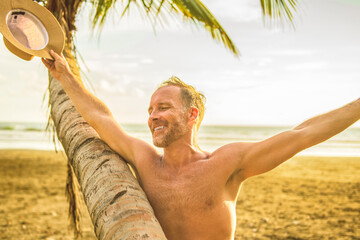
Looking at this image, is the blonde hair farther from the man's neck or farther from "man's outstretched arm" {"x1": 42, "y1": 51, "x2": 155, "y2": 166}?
"man's outstretched arm" {"x1": 42, "y1": 51, "x2": 155, "y2": 166}

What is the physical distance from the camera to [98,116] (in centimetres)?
225

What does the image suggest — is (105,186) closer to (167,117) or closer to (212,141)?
(167,117)

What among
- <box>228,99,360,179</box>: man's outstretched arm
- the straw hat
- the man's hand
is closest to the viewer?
<box>228,99,360,179</box>: man's outstretched arm

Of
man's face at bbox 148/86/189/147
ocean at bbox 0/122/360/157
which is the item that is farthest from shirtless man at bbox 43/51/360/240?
ocean at bbox 0/122/360/157

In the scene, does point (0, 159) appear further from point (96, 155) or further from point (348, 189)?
point (96, 155)

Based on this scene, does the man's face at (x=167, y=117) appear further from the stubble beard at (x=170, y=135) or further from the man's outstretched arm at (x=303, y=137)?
the man's outstretched arm at (x=303, y=137)

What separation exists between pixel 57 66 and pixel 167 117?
82cm

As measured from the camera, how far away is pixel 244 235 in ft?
18.6

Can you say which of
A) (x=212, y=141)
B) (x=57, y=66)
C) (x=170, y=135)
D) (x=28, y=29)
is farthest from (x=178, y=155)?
(x=212, y=141)

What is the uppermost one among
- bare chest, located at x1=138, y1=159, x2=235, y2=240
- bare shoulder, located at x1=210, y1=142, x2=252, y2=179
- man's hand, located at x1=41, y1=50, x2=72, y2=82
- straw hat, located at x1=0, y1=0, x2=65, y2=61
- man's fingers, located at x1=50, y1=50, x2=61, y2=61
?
straw hat, located at x1=0, y1=0, x2=65, y2=61

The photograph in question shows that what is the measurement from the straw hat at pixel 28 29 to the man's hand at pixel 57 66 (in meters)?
0.05

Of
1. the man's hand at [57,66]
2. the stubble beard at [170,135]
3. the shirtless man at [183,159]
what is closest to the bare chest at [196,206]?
the shirtless man at [183,159]

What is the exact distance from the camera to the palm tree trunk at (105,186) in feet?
5.21

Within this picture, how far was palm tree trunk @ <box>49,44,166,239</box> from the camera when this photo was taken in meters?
1.59
